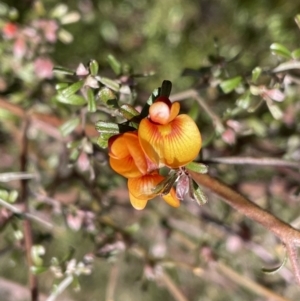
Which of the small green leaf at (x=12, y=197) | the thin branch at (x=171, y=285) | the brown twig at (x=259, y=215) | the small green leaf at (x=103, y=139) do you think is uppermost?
the small green leaf at (x=103, y=139)

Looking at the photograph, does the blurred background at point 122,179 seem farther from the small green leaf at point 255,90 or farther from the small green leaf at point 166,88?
the small green leaf at point 166,88

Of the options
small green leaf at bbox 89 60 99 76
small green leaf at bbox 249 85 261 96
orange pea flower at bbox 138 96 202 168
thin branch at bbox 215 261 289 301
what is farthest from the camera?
thin branch at bbox 215 261 289 301

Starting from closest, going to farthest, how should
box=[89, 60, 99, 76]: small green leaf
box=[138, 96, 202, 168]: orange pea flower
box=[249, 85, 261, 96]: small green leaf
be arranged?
1. box=[138, 96, 202, 168]: orange pea flower
2. box=[89, 60, 99, 76]: small green leaf
3. box=[249, 85, 261, 96]: small green leaf

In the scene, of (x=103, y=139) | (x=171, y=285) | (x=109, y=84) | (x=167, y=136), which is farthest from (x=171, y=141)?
(x=171, y=285)

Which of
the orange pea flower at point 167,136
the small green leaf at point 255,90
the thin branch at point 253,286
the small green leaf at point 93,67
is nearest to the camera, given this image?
the orange pea flower at point 167,136

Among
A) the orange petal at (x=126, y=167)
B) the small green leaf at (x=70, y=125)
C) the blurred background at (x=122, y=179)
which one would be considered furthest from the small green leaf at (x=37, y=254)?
the orange petal at (x=126, y=167)

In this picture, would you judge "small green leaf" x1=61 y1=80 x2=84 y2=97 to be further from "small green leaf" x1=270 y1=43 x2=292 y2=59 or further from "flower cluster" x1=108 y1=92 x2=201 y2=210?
"small green leaf" x1=270 y1=43 x2=292 y2=59

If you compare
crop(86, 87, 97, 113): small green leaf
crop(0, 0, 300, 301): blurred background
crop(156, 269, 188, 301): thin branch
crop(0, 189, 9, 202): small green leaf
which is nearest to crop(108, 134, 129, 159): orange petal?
crop(86, 87, 97, 113): small green leaf
